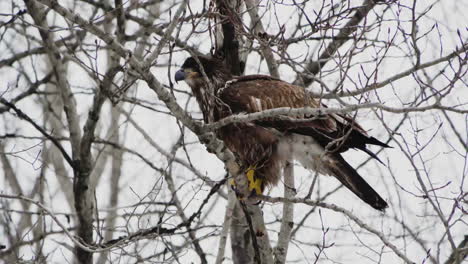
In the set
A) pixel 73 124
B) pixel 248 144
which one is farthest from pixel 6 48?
pixel 248 144

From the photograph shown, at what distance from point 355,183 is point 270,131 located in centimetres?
80

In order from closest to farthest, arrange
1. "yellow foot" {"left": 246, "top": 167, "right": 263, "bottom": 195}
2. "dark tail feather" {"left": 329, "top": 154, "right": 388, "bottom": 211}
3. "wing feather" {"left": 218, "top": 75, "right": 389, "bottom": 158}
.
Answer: "dark tail feather" {"left": 329, "top": 154, "right": 388, "bottom": 211} → "wing feather" {"left": 218, "top": 75, "right": 389, "bottom": 158} → "yellow foot" {"left": 246, "top": 167, "right": 263, "bottom": 195}

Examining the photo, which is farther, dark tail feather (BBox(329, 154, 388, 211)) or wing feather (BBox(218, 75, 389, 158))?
wing feather (BBox(218, 75, 389, 158))

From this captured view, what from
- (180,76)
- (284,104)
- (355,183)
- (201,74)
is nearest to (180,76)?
(180,76)

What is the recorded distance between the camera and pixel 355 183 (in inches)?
223

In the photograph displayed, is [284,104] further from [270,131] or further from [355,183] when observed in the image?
[355,183]

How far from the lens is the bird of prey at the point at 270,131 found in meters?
5.70

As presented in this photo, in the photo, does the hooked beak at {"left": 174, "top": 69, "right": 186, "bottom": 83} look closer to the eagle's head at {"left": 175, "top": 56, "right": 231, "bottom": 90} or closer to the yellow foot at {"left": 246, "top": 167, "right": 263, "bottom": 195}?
the eagle's head at {"left": 175, "top": 56, "right": 231, "bottom": 90}

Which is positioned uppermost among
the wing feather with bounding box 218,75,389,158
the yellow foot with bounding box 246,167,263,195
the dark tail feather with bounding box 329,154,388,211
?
the wing feather with bounding box 218,75,389,158

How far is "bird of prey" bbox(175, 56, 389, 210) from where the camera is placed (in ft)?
18.7

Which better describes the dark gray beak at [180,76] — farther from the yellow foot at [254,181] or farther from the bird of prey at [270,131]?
the yellow foot at [254,181]

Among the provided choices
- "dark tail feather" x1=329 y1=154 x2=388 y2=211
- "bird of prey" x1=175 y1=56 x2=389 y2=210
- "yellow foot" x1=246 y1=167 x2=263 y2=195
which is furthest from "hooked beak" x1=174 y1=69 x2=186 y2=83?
"dark tail feather" x1=329 y1=154 x2=388 y2=211

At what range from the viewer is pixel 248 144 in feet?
19.3

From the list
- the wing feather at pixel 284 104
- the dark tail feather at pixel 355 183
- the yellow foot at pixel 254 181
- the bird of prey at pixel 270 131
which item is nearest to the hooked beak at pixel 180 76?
the bird of prey at pixel 270 131
